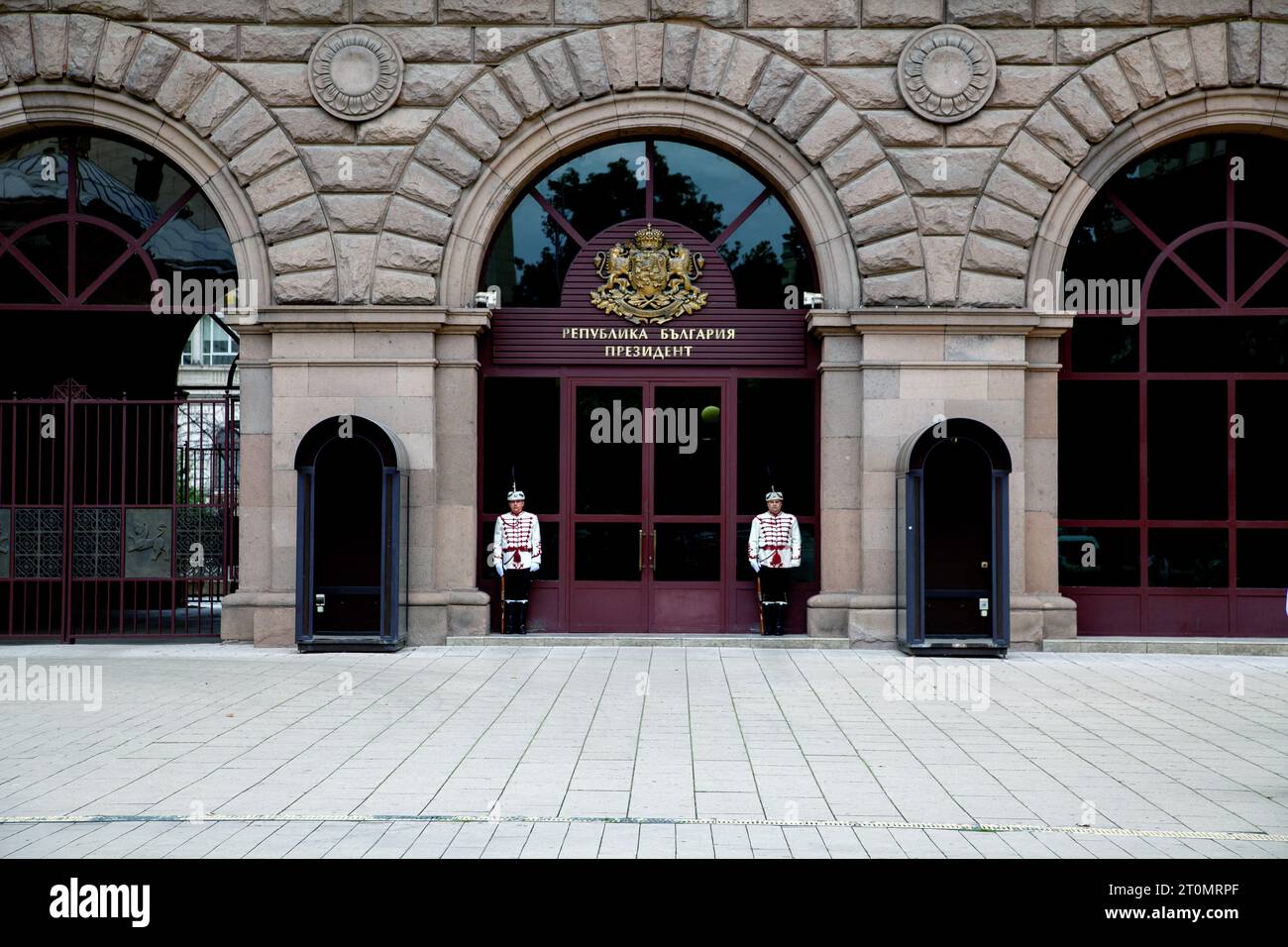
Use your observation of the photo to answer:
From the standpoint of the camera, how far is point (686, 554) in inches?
581

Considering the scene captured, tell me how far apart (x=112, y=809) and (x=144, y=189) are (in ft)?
34.1

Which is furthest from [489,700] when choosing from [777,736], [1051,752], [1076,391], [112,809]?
[1076,391]

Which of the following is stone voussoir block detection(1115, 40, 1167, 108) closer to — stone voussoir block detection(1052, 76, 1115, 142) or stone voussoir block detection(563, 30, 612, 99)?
stone voussoir block detection(1052, 76, 1115, 142)

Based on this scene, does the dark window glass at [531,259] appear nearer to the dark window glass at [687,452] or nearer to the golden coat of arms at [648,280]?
the golden coat of arms at [648,280]

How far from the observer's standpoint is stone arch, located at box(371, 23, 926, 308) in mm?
14000

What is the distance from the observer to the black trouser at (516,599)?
14406 millimetres

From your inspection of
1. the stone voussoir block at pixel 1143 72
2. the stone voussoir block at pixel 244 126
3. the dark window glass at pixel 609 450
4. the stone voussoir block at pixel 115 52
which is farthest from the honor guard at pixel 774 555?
the stone voussoir block at pixel 115 52

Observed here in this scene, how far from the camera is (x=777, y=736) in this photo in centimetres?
880

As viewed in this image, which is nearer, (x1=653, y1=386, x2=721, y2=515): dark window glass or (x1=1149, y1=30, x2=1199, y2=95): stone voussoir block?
(x1=1149, y1=30, x2=1199, y2=95): stone voussoir block

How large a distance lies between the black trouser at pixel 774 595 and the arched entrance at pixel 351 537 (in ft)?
14.6

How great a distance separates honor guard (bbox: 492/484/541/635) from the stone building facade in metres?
0.48

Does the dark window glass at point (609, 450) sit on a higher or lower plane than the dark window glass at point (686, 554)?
higher

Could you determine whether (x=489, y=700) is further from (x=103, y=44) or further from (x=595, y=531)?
(x=103, y=44)

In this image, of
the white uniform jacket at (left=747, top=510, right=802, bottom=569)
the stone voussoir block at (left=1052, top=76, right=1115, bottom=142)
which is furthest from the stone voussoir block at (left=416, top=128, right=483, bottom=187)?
the stone voussoir block at (left=1052, top=76, right=1115, bottom=142)
